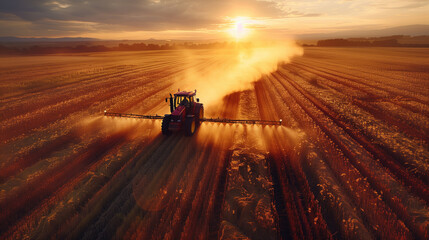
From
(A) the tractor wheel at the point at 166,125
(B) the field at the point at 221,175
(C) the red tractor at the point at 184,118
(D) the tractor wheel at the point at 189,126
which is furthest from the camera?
(A) the tractor wheel at the point at 166,125

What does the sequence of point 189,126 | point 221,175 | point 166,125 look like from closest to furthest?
point 221,175 < point 189,126 < point 166,125

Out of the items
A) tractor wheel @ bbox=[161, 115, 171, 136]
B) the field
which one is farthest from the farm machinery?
the field

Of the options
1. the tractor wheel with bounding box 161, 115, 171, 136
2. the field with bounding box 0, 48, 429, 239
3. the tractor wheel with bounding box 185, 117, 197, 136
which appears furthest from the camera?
the tractor wheel with bounding box 161, 115, 171, 136

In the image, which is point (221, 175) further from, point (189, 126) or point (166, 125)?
point (166, 125)

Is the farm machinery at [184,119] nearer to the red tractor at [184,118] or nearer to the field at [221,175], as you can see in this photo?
the red tractor at [184,118]

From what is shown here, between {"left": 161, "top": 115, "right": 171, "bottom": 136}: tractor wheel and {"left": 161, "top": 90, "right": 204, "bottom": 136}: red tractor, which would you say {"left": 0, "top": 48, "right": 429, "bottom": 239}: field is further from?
{"left": 161, "top": 90, "right": 204, "bottom": 136}: red tractor

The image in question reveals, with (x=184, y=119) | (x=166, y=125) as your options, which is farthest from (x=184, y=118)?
(x=166, y=125)

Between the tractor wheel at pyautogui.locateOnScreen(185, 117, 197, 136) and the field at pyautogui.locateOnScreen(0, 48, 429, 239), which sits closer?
the field at pyautogui.locateOnScreen(0, 48, 429, 239)

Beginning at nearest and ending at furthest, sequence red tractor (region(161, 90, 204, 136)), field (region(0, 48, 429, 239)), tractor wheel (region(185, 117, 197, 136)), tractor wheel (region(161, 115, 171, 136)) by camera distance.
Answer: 1. field (region(0, 48, 429, 239))
2. red tractor (region(161, 90, 204, 136))
3. tractor wheel (region(185, 117, 197, 136))
4. tractor wheel (region(161, 115, 171, 136))

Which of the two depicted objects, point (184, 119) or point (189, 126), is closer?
point (189, 126)

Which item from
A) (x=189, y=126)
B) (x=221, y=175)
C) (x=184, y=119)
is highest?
(x=184, y=119)

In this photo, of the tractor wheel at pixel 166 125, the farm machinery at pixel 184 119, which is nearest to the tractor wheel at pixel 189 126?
the farm machinery at pixel 184 119
